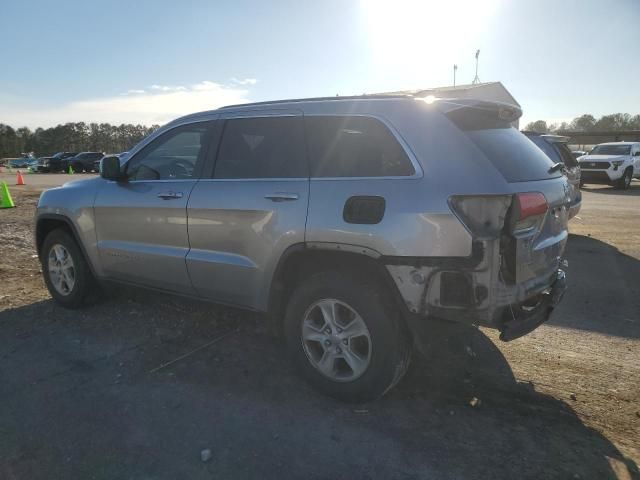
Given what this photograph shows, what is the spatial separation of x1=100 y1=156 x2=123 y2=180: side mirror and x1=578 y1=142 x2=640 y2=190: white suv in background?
1979 centimetres

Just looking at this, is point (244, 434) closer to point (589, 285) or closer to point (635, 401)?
point (635, 401)

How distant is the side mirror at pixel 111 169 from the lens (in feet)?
14.1

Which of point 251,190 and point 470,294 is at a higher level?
point 251,190

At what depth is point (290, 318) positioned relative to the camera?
3334 mm

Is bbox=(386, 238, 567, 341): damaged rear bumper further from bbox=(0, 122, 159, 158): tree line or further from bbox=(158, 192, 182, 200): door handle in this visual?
bbox=(0, 122, 159, 158): tree line

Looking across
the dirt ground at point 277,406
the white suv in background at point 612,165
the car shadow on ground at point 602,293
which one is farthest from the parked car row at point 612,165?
the dirt ground at point 277,406

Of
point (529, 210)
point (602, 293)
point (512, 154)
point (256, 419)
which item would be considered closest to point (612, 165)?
point (602, 293)

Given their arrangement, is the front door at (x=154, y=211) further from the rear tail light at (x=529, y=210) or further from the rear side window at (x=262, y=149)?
the rear tail light at (x=529, y=210)

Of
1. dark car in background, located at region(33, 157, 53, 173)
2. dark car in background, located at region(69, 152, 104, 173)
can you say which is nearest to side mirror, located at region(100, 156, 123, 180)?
dark car in background, located at region(69, 152, 104, 173)

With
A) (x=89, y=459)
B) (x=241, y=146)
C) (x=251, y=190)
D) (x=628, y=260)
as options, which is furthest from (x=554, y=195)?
(x=628, y=260)

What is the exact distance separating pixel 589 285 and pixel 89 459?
5.60 metres

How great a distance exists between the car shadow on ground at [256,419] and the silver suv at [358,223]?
1.11 ft

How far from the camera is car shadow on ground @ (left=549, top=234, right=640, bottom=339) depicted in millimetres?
4570

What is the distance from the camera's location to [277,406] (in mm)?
3150
